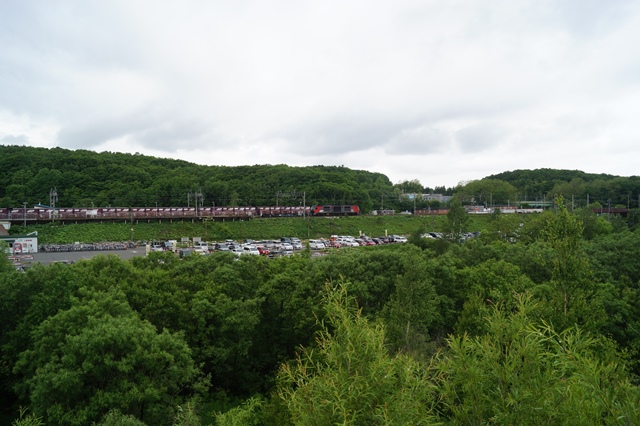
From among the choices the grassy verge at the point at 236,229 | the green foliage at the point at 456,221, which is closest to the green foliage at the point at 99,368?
the green foliage at the point at 456,221

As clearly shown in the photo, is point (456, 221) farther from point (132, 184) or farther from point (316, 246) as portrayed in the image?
point (132, 184)

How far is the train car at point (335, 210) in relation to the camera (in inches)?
2707

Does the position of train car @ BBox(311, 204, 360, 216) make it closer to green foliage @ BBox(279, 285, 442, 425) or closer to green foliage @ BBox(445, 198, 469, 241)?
green foliage @ BBox(445, 198, 469, 241)

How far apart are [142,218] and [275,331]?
4028cm

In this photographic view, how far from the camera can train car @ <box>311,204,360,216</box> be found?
2707 inches

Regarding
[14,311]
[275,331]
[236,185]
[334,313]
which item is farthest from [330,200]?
[334,313]

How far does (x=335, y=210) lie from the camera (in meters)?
70.1

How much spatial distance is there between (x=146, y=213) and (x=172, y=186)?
1835 centimetres

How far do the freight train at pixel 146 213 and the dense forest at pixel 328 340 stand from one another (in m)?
34.9

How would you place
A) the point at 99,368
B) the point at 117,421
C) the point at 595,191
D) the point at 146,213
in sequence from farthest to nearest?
1. the point at 595,191
2. the point at 146,213
3. the point at 99,368
4. the point at 117,421

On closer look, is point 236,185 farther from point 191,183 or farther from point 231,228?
point 231,228

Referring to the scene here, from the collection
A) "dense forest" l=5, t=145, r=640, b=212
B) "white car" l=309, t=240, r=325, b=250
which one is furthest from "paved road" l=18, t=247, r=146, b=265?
"dense forest" l=5, t=145, r=640, b=212

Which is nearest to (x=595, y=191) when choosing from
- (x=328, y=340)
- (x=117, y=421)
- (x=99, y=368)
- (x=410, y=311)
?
(x=410, y=311)

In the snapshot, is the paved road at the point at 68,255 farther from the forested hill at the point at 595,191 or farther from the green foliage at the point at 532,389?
the forested hill at the point at 595,191
